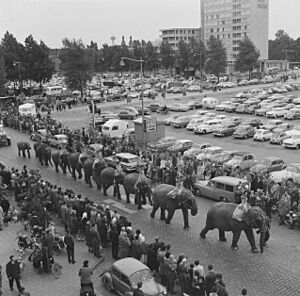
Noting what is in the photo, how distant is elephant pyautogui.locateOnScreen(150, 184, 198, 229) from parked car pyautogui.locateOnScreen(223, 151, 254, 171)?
896 centimetres

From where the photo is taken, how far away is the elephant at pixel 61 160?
31000 mm

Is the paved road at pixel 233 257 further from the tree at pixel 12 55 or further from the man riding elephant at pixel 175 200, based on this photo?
the tree at pixel 12 55

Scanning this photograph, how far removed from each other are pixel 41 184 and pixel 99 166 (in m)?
4.32

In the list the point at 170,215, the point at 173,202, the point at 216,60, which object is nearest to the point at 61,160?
the point at 170,215

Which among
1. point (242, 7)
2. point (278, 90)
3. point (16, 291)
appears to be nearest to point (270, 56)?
point (242, 7)

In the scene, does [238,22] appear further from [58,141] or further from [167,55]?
[58,141]

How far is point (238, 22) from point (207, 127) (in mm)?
114885

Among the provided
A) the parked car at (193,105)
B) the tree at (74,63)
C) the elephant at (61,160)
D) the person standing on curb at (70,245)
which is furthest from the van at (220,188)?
the tree at (74,63)

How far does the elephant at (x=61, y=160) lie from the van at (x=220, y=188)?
8844mm

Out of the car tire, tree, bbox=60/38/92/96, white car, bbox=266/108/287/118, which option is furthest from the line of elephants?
tree, bbox=60/38/92/96

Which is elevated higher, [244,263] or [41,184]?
[41,184]

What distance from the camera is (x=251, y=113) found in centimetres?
6031

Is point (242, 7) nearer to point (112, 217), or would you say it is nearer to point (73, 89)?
point (73, 89)

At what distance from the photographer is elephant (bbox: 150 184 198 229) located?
66.9ft
